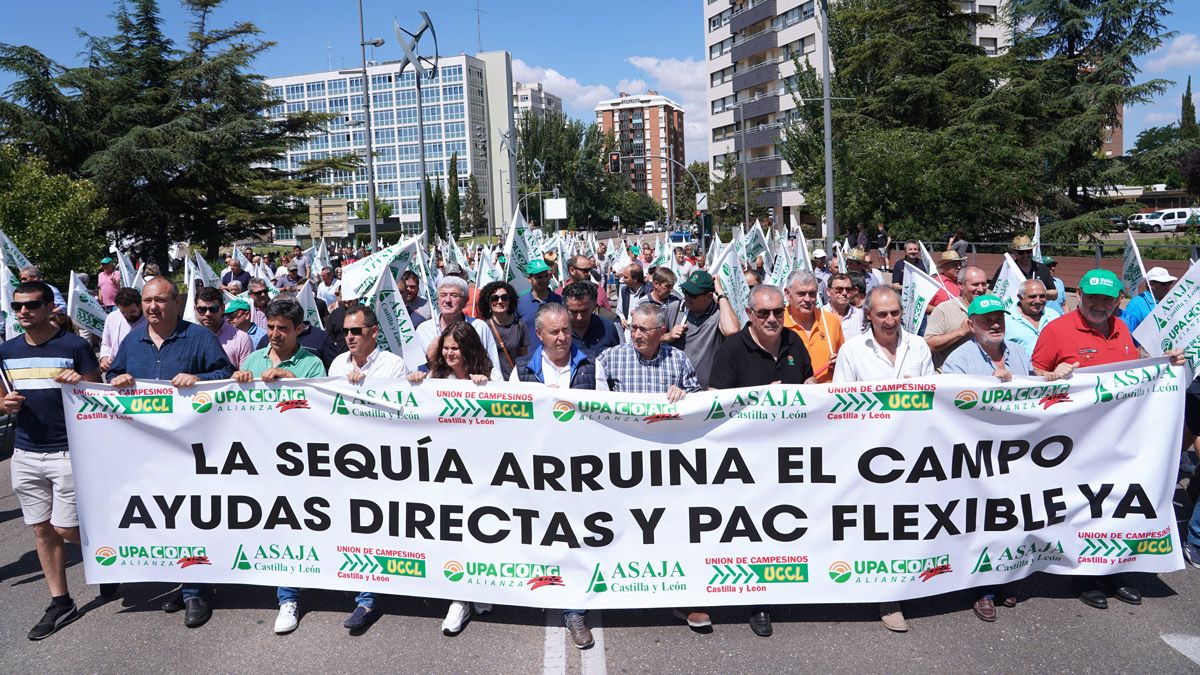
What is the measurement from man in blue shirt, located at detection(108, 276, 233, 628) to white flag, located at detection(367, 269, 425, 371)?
1.64 metres

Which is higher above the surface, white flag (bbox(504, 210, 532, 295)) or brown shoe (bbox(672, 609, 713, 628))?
white flag (bbox(504, 210, 532, 295))

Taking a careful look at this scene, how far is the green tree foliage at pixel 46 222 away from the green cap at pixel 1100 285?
19030mm

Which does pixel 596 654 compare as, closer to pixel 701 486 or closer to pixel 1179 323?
pixel 701 486

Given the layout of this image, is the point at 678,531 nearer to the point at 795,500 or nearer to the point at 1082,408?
the point at 795,500

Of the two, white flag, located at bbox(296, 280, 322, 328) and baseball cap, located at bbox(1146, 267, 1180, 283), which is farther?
white flag, located at bbox(296, 280, 322, 328)

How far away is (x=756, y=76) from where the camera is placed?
224 feet

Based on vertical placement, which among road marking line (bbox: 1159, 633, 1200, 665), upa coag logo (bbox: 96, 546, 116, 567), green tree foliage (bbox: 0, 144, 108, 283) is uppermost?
green tree foliage (bbox: 0, 144, 108, 283)

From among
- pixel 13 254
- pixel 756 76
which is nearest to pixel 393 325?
pixel 13 254

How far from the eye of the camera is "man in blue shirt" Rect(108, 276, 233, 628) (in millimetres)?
5055

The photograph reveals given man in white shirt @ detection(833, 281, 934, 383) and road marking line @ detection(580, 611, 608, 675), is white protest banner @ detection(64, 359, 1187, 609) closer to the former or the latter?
road marking line @ detection(580, 611, 608, 675)

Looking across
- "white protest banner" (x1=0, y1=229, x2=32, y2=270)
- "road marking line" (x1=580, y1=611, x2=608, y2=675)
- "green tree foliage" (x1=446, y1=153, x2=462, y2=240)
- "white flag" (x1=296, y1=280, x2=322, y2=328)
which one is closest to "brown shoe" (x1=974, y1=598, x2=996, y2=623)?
"road marking line" (x1=580, y1=611, x2=608, y2=675)

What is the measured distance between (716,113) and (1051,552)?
74221mm

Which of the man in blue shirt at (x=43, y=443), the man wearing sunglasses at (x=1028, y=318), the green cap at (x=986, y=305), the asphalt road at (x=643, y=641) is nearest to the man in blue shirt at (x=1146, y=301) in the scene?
the man wearing sunglasses at (x=1028, y=318)

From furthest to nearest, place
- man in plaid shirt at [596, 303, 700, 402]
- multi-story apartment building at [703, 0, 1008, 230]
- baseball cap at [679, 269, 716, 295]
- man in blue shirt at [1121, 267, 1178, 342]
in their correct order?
multi-story apartment building at [703, 0, 1008, 230], man in blue shirt at [1121, 267, 1178, 342], baseball cap at [679, 269, 716, 295], man in plaid shirt at [596, 303, 700, 402]
